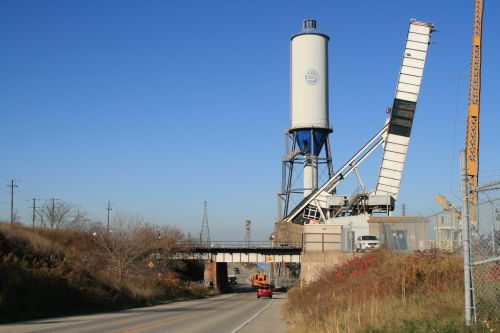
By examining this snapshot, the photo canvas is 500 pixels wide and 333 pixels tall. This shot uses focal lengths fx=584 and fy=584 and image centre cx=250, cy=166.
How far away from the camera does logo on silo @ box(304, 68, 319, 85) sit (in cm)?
7225

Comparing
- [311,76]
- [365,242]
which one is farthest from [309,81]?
[365,242]

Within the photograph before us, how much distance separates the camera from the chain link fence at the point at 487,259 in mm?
9812

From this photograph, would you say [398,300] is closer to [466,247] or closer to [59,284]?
[466,247]

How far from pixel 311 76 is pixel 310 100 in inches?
123

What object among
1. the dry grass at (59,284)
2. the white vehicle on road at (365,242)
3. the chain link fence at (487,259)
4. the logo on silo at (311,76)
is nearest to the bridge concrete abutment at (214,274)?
the dry grass at (59,284)

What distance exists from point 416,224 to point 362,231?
24554mm

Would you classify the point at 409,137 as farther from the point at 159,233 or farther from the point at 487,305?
the point at 487,305

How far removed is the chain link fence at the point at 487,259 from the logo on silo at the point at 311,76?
60384mm

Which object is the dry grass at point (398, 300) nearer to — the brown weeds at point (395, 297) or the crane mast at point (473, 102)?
the brown weeds at point (395, 297)

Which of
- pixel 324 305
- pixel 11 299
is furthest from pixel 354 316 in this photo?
pixel 11 299

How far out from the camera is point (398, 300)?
15.8 meters

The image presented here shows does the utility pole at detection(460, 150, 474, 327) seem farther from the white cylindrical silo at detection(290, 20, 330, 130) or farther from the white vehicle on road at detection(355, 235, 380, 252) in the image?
the white cylindrical silo at detection(290, 20, 330, 130)

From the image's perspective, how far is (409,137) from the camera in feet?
214

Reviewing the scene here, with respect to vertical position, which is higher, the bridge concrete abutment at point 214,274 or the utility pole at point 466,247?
the utility pole at point 466,247
